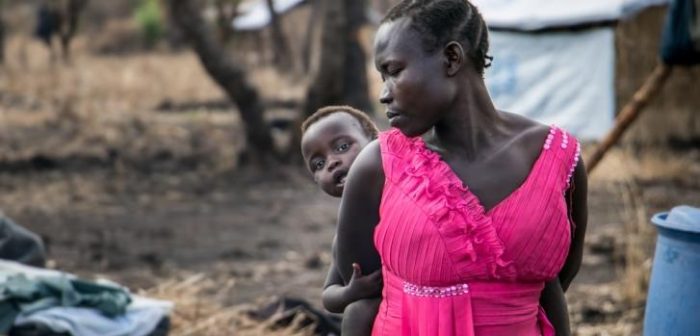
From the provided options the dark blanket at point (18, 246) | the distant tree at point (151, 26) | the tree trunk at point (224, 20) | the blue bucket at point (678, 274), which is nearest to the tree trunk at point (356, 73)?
the tree trunk at point (224, 20)

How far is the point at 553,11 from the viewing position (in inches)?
430

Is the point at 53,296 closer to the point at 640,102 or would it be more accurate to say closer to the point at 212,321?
the point at 212,321

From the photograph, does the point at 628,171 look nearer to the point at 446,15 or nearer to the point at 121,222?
the point at 121,222

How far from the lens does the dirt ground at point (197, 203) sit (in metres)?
6.92

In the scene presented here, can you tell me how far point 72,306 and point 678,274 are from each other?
249 cm

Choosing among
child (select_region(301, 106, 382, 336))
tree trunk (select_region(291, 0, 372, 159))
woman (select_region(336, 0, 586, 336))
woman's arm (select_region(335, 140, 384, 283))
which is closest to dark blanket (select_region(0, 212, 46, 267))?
child (select_region(301, 106, 382, 336))

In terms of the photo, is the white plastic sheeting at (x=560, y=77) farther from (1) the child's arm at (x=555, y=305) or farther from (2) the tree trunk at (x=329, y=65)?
(1) the child's arm at (x=555, y=305)

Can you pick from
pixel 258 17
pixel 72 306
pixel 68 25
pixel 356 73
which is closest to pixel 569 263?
pixel 72 306

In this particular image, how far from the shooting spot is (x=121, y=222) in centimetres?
920

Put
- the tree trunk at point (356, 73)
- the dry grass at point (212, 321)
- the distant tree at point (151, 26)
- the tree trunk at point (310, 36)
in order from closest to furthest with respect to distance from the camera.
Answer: the dry grass at point (212, 321)
the tree trunk at point (356, 73)
the tree trunk at point (310, 36)
the distant tree at point (151, 26)

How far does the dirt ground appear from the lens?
6.92m

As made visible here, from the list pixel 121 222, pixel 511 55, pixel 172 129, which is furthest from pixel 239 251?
pixel 172 129

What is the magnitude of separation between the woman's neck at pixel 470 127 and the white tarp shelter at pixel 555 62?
328 inches

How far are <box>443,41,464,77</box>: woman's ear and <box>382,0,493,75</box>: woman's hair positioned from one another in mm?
11
